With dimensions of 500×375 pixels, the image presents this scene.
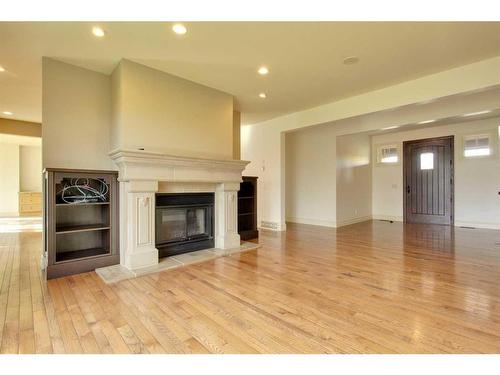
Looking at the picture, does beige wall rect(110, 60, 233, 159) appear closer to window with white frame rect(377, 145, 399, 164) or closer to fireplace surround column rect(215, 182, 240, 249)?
fireplace surround column rect(215, 182, 240, 249)

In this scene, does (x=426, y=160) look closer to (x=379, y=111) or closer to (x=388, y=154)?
(x=388, y=154)

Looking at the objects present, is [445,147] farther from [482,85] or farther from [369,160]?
[482,85]

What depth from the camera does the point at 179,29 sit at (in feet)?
9.17

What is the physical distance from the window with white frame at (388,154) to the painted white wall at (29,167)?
1281 centimetres

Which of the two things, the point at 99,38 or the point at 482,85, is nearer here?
the point at 99,38

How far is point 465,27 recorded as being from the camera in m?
2.79

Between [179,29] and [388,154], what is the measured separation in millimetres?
7259

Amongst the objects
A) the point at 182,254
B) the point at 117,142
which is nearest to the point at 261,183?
the point at 182,254

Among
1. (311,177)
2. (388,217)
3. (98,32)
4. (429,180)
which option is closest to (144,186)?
(98,32)

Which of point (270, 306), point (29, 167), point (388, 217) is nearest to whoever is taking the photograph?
point (270, 306)

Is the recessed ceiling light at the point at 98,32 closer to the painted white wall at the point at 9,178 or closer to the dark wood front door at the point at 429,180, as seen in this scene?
the dark wood front door at the point at 429,180

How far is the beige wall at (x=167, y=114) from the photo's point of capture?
354cm

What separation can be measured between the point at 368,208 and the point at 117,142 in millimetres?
7268

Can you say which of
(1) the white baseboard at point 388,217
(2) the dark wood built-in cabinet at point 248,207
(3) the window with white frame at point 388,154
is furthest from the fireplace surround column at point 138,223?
(3) the window with white frame at point 388,154
